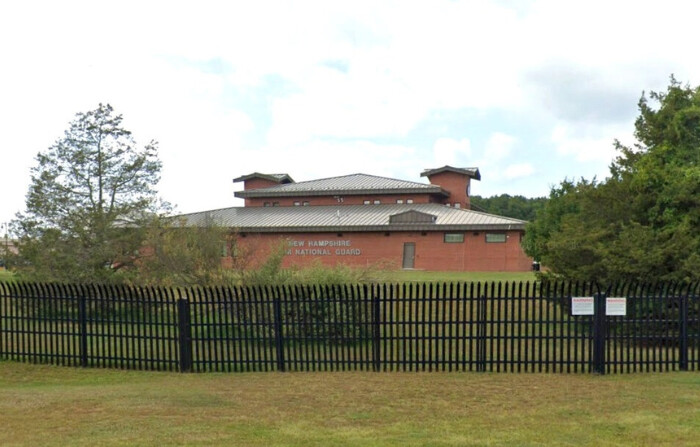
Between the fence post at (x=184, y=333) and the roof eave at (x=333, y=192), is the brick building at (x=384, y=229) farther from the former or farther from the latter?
the fence post at (x=184, y=333)

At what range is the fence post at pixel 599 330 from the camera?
37.4ft

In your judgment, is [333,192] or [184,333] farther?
[333,192]

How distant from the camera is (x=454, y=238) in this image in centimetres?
4206

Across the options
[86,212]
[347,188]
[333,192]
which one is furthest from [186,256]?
[347,188]

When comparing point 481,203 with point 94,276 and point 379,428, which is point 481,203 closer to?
point 94,276

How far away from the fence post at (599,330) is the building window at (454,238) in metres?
30.4

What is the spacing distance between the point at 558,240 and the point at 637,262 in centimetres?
234

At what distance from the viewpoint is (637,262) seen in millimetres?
16500

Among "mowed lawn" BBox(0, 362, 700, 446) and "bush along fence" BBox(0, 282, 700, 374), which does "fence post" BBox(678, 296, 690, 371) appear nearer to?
"bush along fence" BBox(0, 282, 700, 374)

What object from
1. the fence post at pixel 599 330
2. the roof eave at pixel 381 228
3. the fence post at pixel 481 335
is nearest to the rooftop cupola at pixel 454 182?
the roof eave at pixel 381 228

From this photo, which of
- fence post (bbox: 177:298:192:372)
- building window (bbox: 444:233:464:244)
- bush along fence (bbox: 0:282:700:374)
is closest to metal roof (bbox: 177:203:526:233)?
building window (bbox: 444:233:464:244)

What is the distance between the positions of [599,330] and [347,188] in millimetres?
41229

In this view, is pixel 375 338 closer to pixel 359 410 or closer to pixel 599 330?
pixel 359 410

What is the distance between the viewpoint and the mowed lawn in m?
6.98
